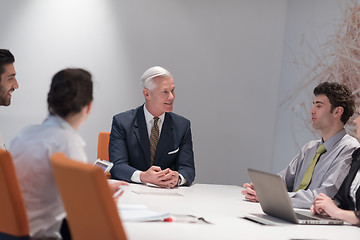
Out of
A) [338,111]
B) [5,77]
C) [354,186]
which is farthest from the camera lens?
[5,77]

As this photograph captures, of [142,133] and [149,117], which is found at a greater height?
[149,117]

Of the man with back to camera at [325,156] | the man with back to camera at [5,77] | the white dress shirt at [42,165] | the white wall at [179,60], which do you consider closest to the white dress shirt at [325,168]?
the man with back to camera at [325,156]

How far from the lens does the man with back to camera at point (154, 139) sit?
3.96 metres

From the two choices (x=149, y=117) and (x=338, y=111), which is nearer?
(x=338, y=111)

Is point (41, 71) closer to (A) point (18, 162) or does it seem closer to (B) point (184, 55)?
(B) point (184, 55)

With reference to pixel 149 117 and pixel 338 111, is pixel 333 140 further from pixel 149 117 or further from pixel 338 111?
pixel 149 117

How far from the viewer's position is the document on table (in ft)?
7.77

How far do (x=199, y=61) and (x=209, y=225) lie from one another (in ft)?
13.1

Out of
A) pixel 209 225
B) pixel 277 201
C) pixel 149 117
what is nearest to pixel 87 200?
pixel 209 225

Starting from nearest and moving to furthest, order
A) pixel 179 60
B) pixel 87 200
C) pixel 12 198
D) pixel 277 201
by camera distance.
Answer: pixel 87 200
pixel 12 198
pixel 277 201
pixel 179 60

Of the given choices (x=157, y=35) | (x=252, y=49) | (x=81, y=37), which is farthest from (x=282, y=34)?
(x=81, y=37)

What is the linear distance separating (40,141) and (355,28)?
3.59 meters

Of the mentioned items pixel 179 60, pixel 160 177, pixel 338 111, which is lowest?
pixel 160 177

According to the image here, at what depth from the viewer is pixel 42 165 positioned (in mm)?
2031
